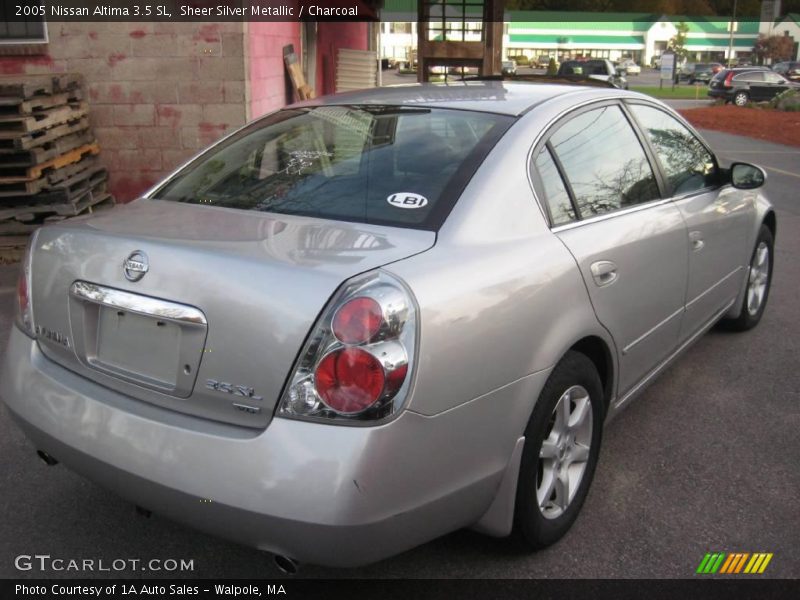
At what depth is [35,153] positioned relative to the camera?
6773 mm

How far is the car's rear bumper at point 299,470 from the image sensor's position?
2045 mm

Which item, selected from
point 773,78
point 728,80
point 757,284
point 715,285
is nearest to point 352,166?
point 715,285

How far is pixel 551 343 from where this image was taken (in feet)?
8.46

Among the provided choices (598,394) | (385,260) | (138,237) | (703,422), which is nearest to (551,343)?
(598,394)

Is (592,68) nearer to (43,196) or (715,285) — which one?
(43,196)

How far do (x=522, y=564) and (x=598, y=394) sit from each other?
68 centimetres

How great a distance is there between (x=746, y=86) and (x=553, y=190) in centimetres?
3751

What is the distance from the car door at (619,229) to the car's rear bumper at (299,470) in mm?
745

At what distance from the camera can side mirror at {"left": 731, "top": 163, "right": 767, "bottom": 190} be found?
440cm

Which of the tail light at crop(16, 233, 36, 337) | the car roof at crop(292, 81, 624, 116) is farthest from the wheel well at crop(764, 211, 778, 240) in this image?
the tail light at crop(16, 233, 36, 337)

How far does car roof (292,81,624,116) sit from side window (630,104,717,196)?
0.85 feet

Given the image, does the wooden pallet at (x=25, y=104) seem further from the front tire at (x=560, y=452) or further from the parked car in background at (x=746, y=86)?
the parked car in background at (x=746, y=86)

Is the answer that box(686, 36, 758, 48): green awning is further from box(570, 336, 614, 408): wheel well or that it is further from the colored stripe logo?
the colored stripe logo

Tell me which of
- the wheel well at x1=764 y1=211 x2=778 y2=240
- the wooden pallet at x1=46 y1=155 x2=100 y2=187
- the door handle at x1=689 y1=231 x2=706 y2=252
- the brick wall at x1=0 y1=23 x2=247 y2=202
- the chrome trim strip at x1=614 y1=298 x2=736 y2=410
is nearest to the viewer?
the chrome trim strip at x1=614 y1=298 x2=736 y2=410
